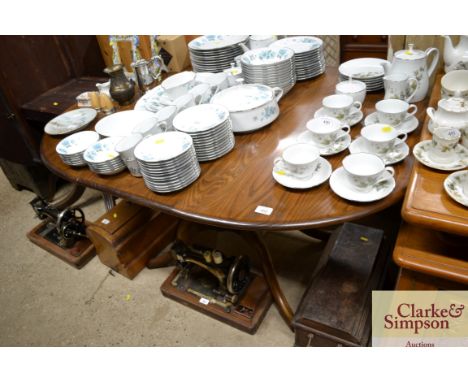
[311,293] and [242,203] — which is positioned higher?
[242,203]

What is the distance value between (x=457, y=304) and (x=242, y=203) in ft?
2.52

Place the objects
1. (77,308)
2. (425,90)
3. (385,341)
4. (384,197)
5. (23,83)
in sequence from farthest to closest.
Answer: (23,83), (77,308), (425,90), (385,341), (384,197)

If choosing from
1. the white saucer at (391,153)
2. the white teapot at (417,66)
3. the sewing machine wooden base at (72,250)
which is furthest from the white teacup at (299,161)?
the sewing machine wooden base at (72,250)

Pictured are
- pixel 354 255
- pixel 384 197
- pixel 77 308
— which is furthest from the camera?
pixel 77 308

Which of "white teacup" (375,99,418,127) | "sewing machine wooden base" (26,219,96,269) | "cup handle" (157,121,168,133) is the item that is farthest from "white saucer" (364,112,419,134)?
"sewing machine wooden base" (26,219,96,269)

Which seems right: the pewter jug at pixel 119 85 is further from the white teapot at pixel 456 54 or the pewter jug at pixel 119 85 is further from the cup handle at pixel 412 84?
the white teapot at pixel 456 54

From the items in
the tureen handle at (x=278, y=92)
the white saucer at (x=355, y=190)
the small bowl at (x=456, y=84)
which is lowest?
the white saucer at (x=355, y=190)

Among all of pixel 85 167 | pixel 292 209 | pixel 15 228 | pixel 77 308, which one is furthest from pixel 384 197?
pixel 15 228

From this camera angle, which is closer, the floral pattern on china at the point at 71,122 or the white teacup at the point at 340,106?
the white teacup at the point at 340,106

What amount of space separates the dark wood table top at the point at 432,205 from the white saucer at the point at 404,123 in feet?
0.95

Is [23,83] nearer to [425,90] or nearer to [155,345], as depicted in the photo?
[155,345]

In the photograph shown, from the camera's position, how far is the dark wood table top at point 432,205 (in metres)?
1.00

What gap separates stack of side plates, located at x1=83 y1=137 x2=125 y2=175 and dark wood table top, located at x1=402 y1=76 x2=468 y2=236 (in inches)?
42.2

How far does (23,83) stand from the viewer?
8.60ft
